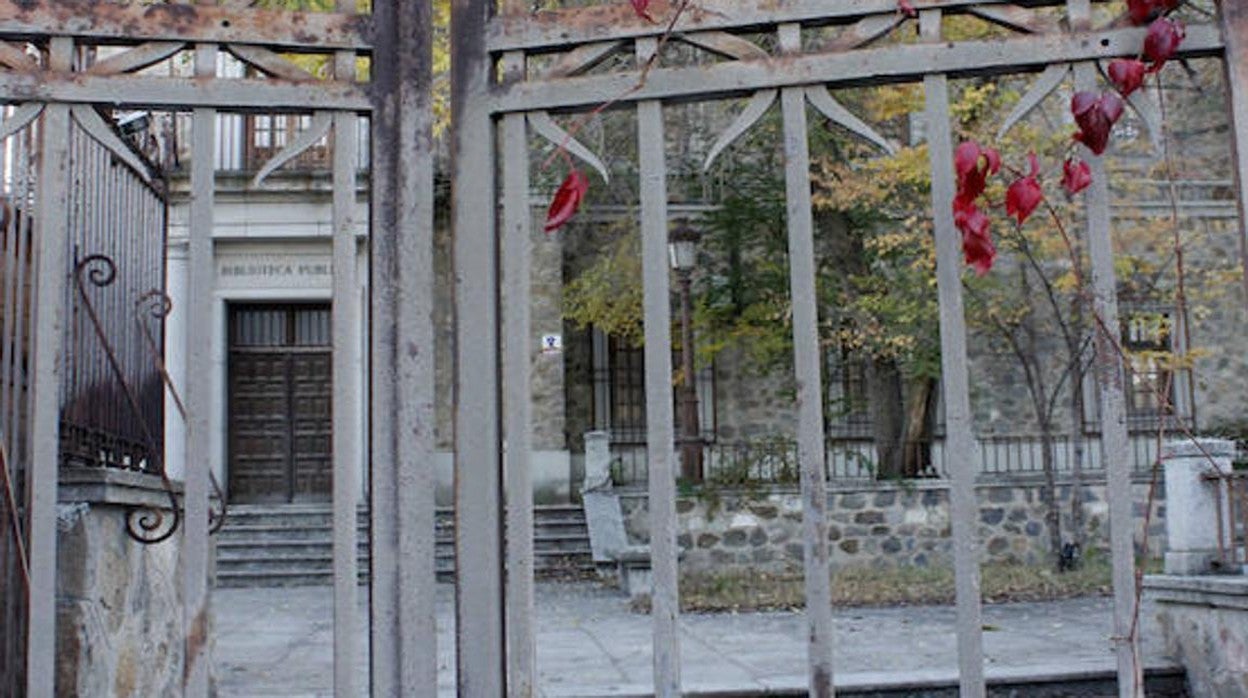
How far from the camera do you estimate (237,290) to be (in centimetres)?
1753

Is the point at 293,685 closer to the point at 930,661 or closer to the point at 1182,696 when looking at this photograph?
the point at 930,661

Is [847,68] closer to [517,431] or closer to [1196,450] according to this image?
[517,431]

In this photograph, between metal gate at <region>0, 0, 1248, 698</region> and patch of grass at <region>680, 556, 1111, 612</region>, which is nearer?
metal gate at <region>0, 0, 1248, 698</region>

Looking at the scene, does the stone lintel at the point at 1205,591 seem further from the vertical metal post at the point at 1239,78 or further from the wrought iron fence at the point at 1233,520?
the vertical metal post at the point at 1239,78

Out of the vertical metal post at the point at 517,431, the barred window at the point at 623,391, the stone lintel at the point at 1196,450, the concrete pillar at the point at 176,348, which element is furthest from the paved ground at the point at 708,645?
the barred window at the point at 623,391

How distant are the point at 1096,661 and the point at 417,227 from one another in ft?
21.8

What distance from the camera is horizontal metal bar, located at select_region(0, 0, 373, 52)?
2334 millimetres

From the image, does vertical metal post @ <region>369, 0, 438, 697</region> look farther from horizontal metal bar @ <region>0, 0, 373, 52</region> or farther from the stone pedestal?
the stone pedestal

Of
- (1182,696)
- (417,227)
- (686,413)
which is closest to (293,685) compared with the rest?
(1182,696)

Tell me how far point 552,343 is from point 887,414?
486 cm

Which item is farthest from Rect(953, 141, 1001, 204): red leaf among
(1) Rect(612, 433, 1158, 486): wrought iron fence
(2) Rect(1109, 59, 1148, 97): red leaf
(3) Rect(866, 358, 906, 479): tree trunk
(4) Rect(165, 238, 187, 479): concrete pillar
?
(3) Rect(866, 358, 906, 479): tree trunk

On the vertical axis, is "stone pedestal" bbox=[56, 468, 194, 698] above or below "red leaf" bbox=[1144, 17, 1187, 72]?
below

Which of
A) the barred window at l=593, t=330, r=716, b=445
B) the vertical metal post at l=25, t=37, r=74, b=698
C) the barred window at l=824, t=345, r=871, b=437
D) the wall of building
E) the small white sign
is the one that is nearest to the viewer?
the vertical metal post at l=25, t=37, r=74, b=698

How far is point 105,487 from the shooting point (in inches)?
168
